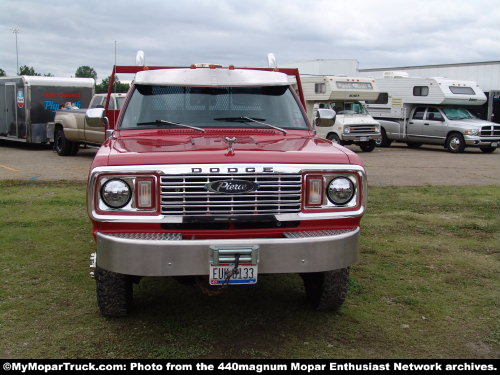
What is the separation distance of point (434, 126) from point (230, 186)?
→ 19.9 m

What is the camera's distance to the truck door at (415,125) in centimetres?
2272

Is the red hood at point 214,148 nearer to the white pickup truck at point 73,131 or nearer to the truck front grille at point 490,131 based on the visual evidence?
the white pickup truck at point 73,131

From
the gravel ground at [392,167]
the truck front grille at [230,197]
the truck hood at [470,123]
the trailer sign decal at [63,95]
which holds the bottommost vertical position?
the gravel ground at [392,167]

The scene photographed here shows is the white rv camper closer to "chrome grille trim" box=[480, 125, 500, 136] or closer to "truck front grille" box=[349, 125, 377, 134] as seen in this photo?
"truck front grille" box=[349, 125, 377, 134]

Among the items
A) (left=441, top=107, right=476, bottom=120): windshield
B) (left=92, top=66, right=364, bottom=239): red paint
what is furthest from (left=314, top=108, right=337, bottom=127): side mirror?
(left=441, top=107, right=476, bottom=120): windshield

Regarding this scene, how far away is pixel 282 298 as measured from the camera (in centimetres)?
496

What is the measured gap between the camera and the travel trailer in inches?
833

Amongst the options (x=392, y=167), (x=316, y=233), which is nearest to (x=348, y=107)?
(x=392, y=167)

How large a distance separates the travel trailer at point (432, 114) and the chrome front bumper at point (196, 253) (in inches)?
745

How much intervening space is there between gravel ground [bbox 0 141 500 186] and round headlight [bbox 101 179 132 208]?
8.81 m

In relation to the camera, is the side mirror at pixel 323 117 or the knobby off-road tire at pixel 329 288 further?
the side mirror at pixel 323 117

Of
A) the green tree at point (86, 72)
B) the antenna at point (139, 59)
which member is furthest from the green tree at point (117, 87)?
the green tree at point (86, 72)
